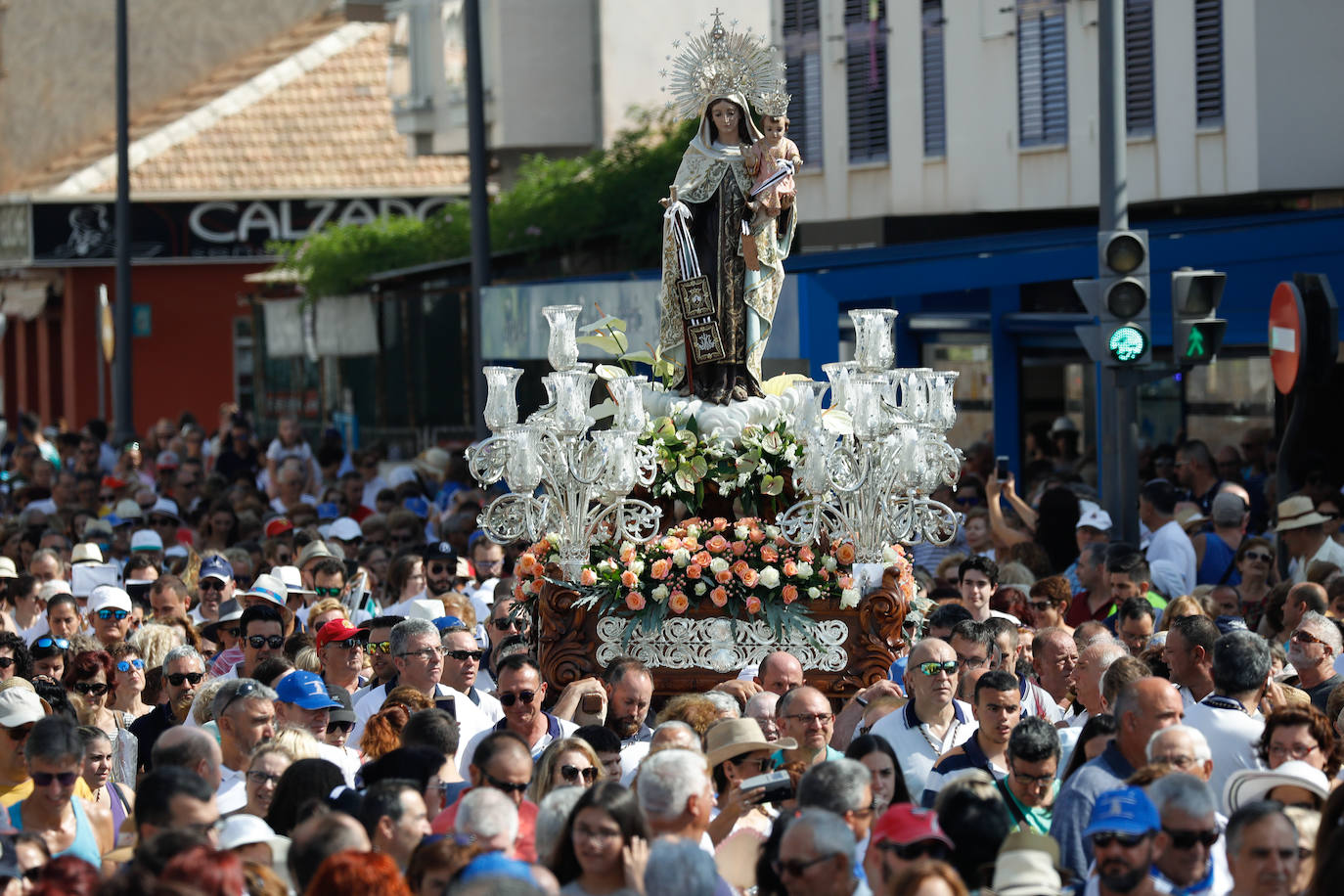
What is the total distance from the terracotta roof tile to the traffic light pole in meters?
26.7

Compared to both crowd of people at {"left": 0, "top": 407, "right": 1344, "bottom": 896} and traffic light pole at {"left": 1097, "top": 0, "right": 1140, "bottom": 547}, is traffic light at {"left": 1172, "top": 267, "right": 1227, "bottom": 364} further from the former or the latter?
crowd of people at {"left": 0, "top": 407, "right": 1344, "bottom": 896}

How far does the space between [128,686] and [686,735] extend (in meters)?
3.69

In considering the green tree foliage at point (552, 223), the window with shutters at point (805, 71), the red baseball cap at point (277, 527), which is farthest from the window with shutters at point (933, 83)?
the red baseball cap at point (277, 527)

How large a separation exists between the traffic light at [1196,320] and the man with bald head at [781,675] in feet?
13.2

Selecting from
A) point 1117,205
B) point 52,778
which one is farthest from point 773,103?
point 52,778

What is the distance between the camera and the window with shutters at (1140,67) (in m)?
20.3

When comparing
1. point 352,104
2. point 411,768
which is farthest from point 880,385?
point 352,104

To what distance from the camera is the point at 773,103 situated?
11422 millimetres

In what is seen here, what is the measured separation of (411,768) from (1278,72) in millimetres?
13965

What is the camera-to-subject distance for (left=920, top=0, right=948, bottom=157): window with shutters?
74.3ft

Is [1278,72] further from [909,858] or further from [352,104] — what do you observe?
[352,104]

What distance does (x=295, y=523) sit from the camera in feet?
53.7

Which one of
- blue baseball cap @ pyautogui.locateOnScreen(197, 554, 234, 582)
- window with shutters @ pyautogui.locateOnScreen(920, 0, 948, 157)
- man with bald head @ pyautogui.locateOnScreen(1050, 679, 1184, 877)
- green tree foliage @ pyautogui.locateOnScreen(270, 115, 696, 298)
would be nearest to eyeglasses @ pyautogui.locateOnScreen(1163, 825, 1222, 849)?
man with bald head @ pyautogui.locateOnScreen(1050, 679, 1184, 877)

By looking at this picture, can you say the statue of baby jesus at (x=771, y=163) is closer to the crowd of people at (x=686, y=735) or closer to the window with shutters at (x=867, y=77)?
the crowd of people at (x=686, y=735)
